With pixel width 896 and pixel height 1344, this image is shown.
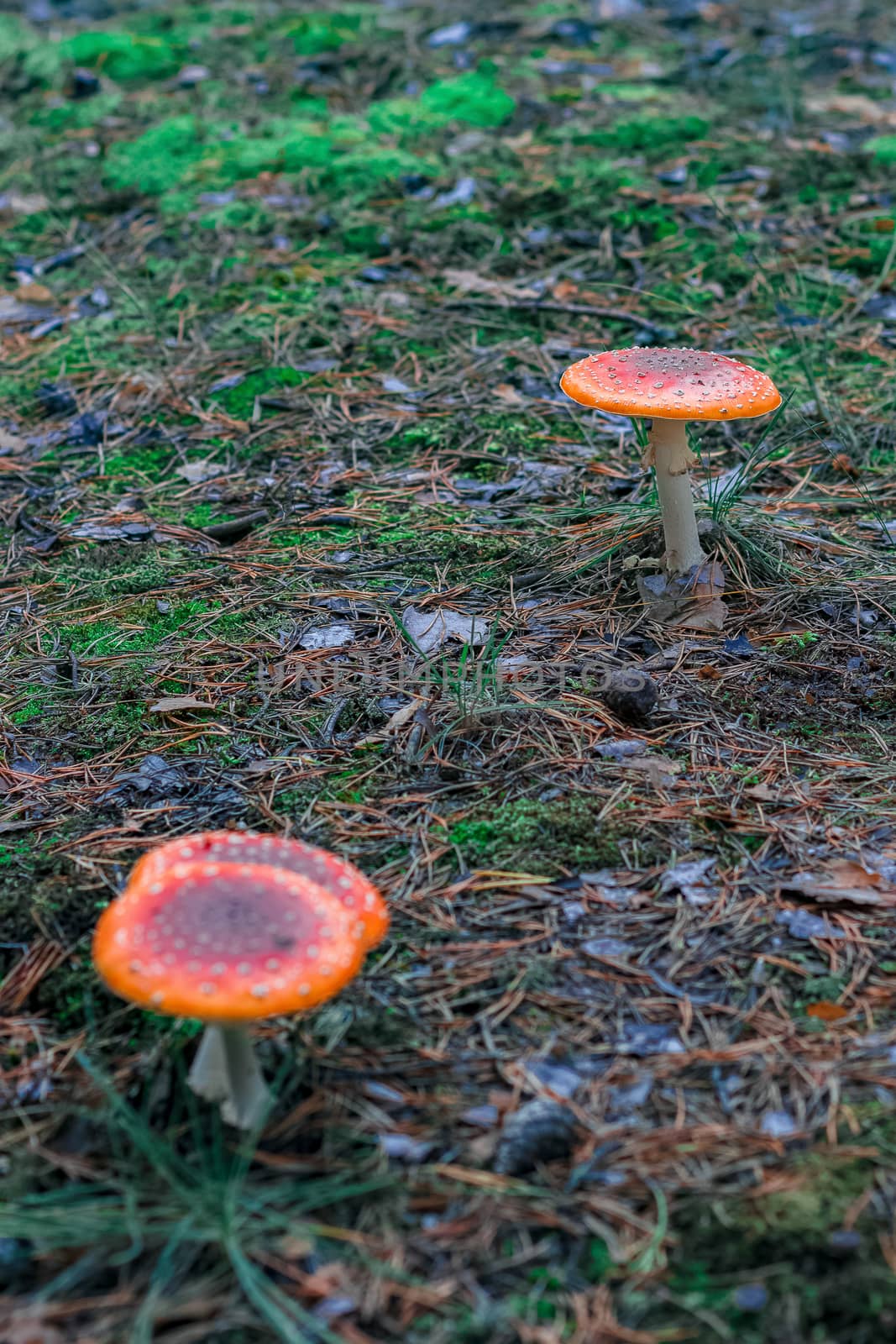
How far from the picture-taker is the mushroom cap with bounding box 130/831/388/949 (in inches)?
88.4

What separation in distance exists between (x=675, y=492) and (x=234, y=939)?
2.23m

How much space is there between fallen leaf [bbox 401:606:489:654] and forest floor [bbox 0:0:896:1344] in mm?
18

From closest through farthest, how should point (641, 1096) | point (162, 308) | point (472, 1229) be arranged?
point (472, 1229), point (641, 1096), point (162, 308)

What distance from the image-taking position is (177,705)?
3.48 m

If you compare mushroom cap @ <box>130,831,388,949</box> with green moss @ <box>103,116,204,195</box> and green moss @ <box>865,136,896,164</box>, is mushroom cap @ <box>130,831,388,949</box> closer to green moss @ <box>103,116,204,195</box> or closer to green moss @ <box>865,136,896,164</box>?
green moss @ <box>103,116,204,195</box>

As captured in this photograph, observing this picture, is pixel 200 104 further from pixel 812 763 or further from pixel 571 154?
pixel 812 763

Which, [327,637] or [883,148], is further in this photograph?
[883,148]

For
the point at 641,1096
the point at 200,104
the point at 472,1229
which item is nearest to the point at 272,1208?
the point at 472,1229

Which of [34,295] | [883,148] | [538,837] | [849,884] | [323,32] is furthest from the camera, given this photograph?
[323,32]

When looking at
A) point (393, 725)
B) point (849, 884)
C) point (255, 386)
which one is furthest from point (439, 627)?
point (255, 386)

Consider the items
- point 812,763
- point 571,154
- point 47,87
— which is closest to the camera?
point 812,763

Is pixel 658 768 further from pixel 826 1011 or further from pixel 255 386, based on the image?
pixel 255 386

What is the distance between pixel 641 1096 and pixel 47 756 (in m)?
1.93

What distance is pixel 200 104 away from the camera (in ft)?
26.5
